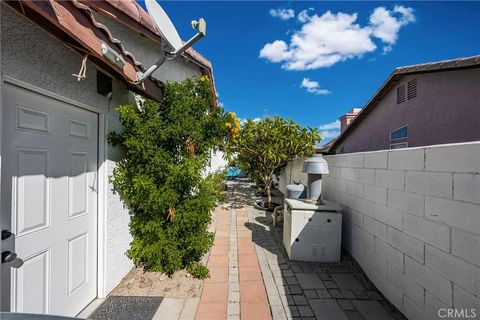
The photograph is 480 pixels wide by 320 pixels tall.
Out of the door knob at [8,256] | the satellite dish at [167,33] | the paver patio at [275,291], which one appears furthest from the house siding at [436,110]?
the door knob at [8,256]

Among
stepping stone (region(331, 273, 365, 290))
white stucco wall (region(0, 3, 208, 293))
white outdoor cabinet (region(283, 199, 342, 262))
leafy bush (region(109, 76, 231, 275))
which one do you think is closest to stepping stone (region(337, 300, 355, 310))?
stepping stone (region(331, 273, 365, 290))

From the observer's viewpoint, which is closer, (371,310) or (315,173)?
(371,310)

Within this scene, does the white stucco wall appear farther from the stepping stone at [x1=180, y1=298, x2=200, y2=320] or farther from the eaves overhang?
the stepping stone at [x1=180, y1=298, x2=200, y2=320]

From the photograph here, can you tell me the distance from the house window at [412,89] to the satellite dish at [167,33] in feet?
30.1

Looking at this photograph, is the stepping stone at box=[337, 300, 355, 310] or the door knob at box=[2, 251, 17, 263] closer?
the door knob at box=[2, 251, 17, 263]

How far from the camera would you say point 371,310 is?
9.52 ft

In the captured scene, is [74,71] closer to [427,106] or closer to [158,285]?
[158,285]

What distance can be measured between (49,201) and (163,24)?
2421mm

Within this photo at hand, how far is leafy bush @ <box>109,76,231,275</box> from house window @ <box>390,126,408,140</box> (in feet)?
27.7

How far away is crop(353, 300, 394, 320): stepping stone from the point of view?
2.78m

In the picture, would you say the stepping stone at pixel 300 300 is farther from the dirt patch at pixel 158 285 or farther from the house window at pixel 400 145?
the house window at pixel 400 145

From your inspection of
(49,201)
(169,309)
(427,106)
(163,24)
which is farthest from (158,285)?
(427,106)

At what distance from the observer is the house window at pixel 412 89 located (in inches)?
325

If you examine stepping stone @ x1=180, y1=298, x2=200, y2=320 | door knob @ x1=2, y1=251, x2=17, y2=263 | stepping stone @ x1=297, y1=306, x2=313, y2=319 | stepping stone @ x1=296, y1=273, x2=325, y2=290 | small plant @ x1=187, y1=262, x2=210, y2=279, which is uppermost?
door knob @ x1=2, y1=251, x2=17, y2=263
